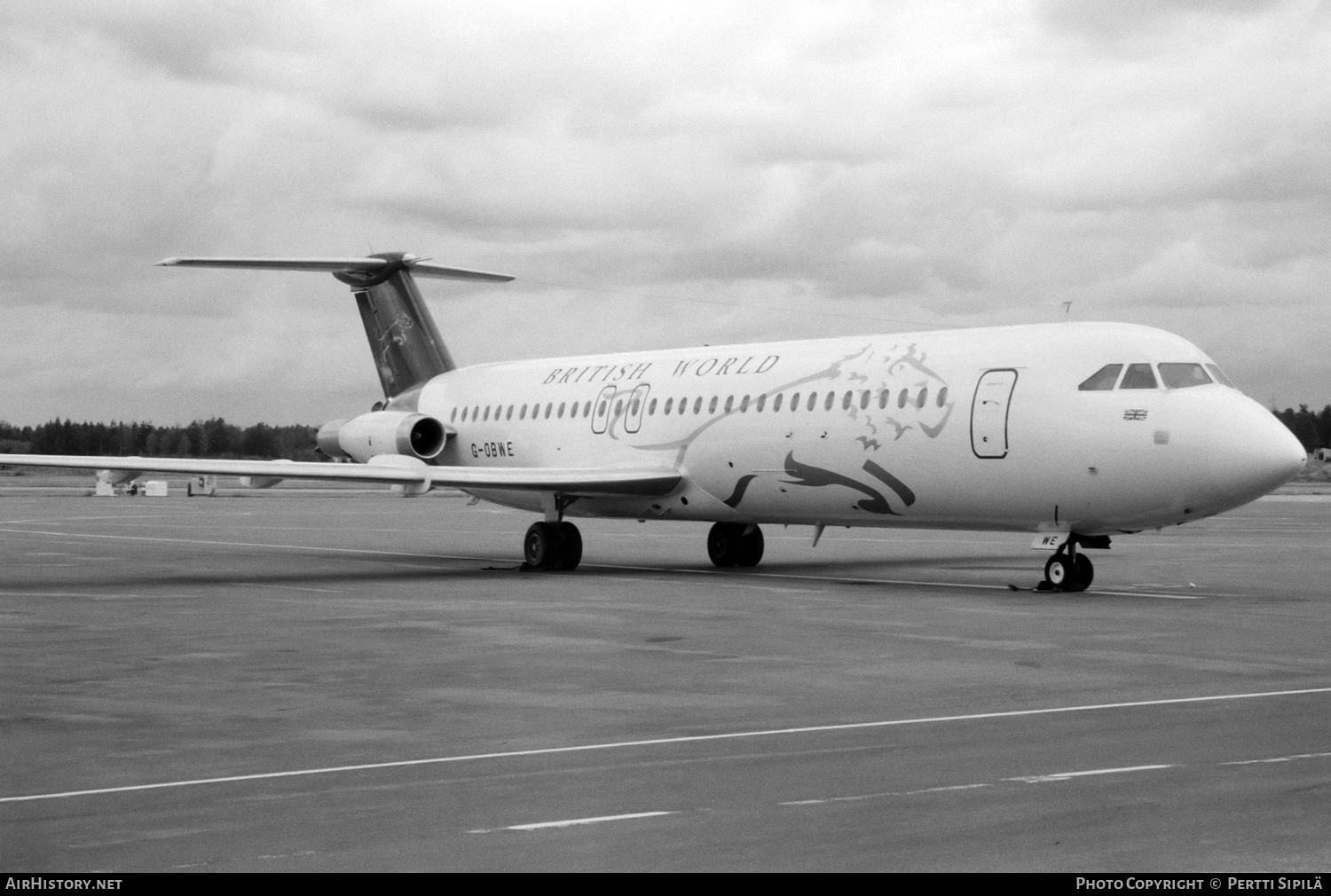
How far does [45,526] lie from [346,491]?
54.1 m

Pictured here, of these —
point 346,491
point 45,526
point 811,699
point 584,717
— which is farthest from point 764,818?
point 346,491

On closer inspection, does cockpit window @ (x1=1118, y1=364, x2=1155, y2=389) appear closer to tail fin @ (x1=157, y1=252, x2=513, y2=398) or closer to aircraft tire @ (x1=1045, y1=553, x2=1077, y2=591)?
aircraft tire @ (x1=1045, y1=553, x2=1077, y2=591)

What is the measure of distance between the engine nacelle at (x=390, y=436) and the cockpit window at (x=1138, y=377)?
51.7 ft

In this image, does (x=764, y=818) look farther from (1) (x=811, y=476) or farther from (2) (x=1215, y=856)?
(1) (x=811, y=476)

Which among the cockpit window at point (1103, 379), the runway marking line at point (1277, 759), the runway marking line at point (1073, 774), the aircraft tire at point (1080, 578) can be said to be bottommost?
the runway marking line at point (1073, 774)

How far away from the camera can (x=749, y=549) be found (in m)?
28.5

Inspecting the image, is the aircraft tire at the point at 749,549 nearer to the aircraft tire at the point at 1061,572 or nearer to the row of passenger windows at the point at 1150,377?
the aircraft tire at the point at 1061,572

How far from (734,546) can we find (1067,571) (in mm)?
7775

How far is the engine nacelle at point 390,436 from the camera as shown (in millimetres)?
32500

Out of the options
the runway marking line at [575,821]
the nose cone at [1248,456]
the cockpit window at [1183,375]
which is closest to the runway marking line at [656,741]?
the runway marking line at [575,821]

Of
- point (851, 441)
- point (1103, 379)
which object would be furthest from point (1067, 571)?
point (851, 441)

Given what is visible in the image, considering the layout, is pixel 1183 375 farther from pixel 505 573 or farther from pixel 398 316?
pixel 398 316

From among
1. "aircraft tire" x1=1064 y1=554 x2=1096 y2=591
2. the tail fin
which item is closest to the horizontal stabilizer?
the tail fin

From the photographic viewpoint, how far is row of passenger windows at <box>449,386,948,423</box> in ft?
77.9
